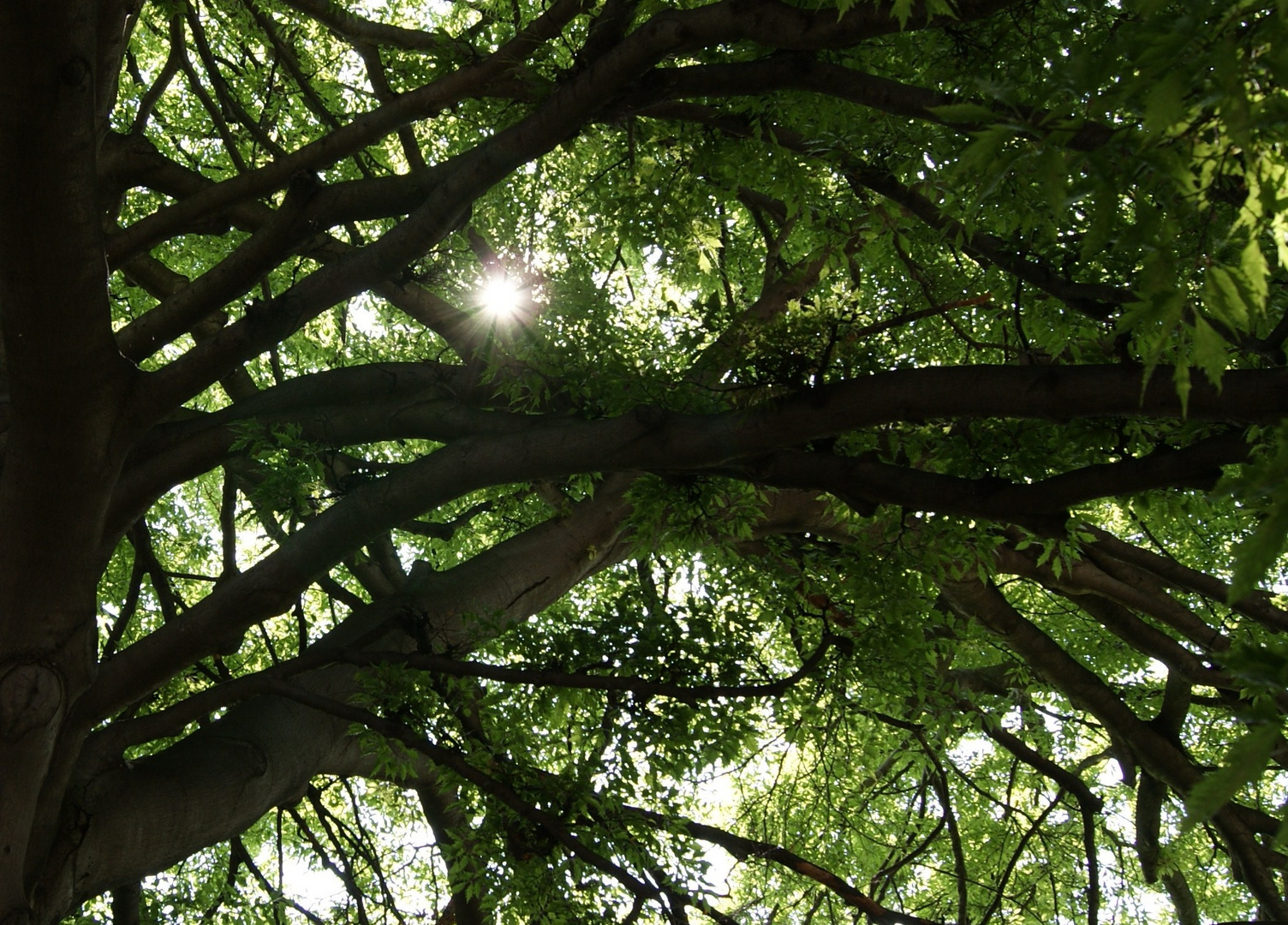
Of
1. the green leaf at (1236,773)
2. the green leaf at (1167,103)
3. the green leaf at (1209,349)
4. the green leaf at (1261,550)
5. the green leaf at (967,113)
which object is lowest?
the green leaf at (1236,773)

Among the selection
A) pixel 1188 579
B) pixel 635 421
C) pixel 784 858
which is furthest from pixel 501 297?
pixel 1188 579

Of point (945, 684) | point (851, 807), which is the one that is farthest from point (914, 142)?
point (851, 807)

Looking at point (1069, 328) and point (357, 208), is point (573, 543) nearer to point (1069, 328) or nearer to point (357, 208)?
point (357, 208)

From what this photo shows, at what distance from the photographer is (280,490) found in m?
4.20

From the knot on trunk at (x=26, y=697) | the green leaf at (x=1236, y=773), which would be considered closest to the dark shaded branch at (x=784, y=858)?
the knot on trunk at (x=26, y=697)

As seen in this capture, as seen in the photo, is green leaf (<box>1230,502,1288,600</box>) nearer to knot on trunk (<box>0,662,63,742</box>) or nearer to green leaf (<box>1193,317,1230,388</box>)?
green leaf (<box>1193,317,1230,388</box>)

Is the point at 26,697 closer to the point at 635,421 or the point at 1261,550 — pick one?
the point at 635,421

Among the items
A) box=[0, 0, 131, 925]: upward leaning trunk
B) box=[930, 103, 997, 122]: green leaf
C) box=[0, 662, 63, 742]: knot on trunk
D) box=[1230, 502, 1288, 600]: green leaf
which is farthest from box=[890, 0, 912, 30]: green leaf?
box=[0, 662, 63, 742]: knot on trunk

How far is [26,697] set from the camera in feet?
11.2

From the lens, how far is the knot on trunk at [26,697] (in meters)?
3.37

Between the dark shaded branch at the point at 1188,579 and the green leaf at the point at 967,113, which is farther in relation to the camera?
the dark shaded branch at the point at 1188,579

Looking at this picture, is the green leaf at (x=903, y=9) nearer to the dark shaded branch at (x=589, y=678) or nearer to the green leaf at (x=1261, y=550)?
the green leaf at (x=1261, y=550)

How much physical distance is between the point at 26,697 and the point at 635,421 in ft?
7.71

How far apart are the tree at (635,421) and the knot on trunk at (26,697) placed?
0.01m
